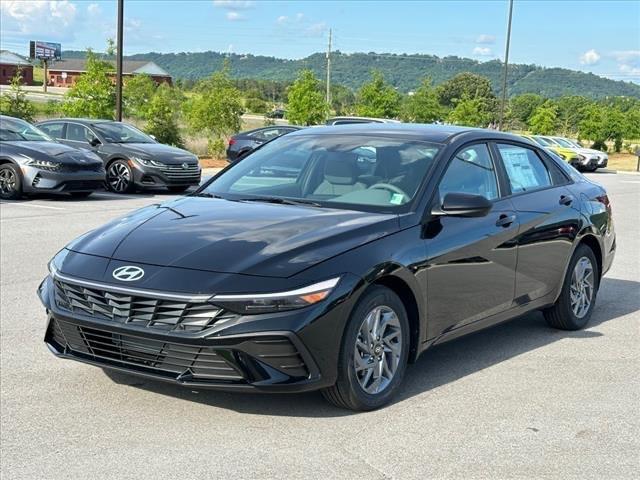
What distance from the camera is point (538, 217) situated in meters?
6.22

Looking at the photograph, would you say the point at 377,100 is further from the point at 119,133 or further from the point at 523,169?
the point at 523,169

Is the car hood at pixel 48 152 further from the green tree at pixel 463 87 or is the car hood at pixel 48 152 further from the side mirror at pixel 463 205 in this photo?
the green tree at pixel 463 87

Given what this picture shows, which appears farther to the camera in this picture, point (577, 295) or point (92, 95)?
point (92, 95)

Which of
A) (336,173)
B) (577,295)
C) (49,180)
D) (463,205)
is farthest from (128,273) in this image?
(49,180)

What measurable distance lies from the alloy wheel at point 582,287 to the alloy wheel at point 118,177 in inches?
501

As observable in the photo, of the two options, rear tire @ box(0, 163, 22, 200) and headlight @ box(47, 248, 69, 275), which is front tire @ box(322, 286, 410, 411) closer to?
headlight @ box(47, 248, 69, 275)

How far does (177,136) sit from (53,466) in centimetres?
2938

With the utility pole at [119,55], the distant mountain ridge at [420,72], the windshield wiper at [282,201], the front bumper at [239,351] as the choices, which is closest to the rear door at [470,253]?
the windshield wiper at [282,201]

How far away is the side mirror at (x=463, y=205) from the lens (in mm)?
5082

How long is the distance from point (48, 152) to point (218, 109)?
731 inches

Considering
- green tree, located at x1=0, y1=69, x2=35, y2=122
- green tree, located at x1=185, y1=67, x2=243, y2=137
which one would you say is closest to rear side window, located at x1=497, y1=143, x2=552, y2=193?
green tree, located at x1=0, y1=69, x2=35, y2=122

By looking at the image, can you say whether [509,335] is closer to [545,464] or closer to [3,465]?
[545,464]

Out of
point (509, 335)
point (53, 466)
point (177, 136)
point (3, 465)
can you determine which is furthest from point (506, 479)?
point (177, 136)

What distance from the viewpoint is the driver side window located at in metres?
5.47
